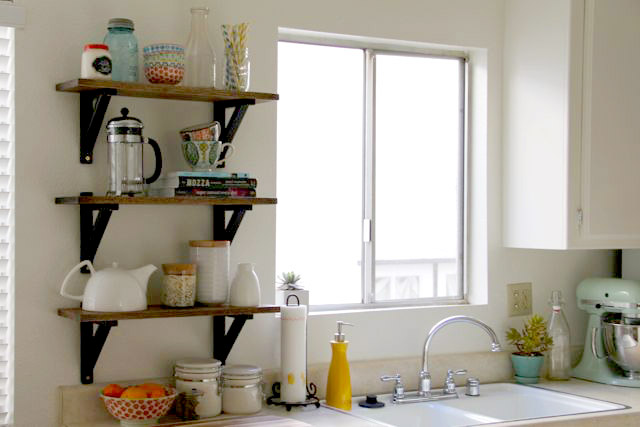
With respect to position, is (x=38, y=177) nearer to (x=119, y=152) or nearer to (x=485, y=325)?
(x=119, y=152)

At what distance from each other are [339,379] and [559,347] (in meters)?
0.92

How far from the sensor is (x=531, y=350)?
328 cm

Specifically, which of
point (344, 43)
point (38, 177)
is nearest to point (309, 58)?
point (344, 43)

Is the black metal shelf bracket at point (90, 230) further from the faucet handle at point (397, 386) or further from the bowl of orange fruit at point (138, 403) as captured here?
the faucet handle at point (397, 386)

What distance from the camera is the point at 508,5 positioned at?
334 cm

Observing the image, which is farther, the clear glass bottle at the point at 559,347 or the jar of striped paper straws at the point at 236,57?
the clear glass bottle at the point at 559,347

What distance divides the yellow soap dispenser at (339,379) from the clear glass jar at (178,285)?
0.51 m

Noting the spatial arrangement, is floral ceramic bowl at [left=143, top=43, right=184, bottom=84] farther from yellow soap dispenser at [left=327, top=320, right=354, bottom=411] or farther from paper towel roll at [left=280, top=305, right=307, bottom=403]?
yellow soap dispenser at [left=327, top=320, right=354, bottom=411]

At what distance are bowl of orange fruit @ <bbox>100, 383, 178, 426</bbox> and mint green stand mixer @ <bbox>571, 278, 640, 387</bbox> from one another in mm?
1577

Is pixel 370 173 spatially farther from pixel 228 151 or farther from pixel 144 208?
pixel 144 208

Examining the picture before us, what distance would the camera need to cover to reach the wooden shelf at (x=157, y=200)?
2443 millimetres

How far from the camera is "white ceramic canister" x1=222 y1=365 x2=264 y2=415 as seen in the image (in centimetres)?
268

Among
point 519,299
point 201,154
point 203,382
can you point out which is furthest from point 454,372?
point 201,154

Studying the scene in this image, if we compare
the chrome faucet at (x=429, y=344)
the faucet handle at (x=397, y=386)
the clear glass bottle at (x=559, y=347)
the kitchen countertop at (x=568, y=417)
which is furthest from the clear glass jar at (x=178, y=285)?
the clear glass bottle at (x=559, y=347)
